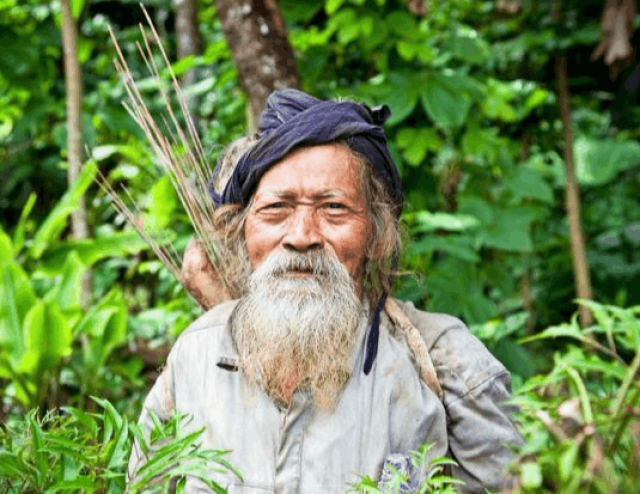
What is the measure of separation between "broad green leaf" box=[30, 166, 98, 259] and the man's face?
2.20 m

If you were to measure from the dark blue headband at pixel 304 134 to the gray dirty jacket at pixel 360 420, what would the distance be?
414 millimetres

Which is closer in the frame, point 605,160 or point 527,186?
point 527,186

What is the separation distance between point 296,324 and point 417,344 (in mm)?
294

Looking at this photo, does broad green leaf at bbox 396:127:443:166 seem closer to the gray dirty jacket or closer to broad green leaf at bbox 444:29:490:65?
broad green leaf at bbox 444:29:490:65

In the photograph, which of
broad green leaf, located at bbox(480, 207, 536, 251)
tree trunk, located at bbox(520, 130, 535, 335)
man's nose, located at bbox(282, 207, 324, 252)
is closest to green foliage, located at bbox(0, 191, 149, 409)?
broad green leaf, located at bbox(480, 207, 536, 251)

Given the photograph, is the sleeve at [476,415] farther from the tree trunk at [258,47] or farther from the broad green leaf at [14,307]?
the broad green leaf at [14,307]

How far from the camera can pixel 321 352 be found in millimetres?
2068

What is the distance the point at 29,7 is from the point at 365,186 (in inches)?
156

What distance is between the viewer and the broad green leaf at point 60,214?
4.24 meters

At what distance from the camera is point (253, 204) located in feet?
7.11

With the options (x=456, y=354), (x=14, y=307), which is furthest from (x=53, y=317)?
(x=456, y=354)

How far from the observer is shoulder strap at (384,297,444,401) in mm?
2045

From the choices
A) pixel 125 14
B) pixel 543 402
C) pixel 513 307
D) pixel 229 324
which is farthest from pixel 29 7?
pixel 543 402

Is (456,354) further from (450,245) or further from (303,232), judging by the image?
(450,245)
